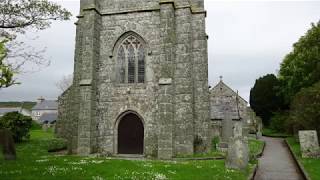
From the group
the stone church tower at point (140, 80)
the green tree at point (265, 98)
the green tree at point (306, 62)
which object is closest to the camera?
the stone church tower at point (140, 80)

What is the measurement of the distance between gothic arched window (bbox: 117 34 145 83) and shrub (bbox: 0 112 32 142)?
8673 mm

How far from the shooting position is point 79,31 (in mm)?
22203

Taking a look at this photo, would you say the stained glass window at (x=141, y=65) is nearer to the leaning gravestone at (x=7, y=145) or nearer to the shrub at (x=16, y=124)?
the leaning gravestone at (x=7, y=145)

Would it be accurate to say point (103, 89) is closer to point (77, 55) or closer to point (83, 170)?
point (77, 55)

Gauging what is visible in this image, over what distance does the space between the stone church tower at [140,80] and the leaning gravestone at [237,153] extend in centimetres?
487

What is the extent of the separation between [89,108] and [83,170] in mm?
9411

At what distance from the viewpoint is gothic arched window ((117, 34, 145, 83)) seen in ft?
71.1

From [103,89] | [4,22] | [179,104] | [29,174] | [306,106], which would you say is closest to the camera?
[29,174]

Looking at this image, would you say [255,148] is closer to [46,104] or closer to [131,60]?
[131,60]

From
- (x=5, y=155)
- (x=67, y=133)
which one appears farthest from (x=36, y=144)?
(x=5, y=155)

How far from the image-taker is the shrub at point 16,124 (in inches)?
957

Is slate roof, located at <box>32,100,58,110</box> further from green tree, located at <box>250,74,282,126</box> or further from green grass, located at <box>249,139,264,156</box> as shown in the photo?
green grass, located at <box>249,139,264,156</box>

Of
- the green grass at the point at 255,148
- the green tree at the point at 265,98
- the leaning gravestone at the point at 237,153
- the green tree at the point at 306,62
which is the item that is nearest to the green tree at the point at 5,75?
the leaning gravestone at the point at 237,153

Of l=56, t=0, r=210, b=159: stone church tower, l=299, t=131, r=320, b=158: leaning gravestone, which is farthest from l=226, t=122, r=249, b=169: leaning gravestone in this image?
l=299, t=131, r=320, b=158: leaning gravestone
